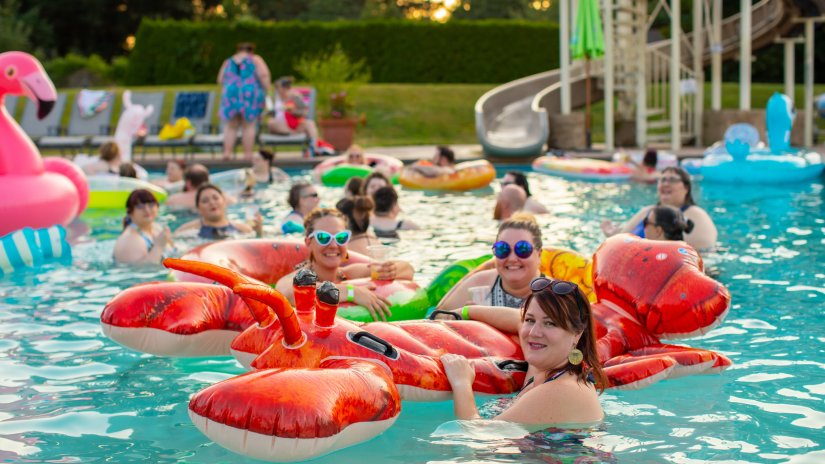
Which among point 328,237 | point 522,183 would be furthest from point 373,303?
point 522,183

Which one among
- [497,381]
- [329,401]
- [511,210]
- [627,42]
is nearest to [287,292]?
[497,381]

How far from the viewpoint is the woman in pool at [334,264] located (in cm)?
520

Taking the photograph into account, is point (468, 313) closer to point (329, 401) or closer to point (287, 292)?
point (287, 292)

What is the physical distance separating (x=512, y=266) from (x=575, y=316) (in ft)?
3.82

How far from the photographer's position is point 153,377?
5.02m

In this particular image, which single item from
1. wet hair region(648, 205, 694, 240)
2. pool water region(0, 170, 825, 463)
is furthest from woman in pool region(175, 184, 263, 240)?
wet hair region(648, 205, 694, 240)

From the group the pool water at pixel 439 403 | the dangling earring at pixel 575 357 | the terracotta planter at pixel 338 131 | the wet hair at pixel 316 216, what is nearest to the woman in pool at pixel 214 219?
the pool water at pixel 439 403

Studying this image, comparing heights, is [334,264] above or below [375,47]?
below

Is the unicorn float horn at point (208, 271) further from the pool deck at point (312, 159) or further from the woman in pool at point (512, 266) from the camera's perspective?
the pool deck at point (312, 159)

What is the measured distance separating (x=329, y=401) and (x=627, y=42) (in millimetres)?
15126

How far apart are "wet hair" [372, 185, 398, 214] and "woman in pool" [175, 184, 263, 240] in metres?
0.99

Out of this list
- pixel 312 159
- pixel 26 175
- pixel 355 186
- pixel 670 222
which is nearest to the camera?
pixel 670 222

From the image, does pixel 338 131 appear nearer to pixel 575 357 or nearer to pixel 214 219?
pixel 214 219

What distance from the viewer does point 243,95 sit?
1537 cm
